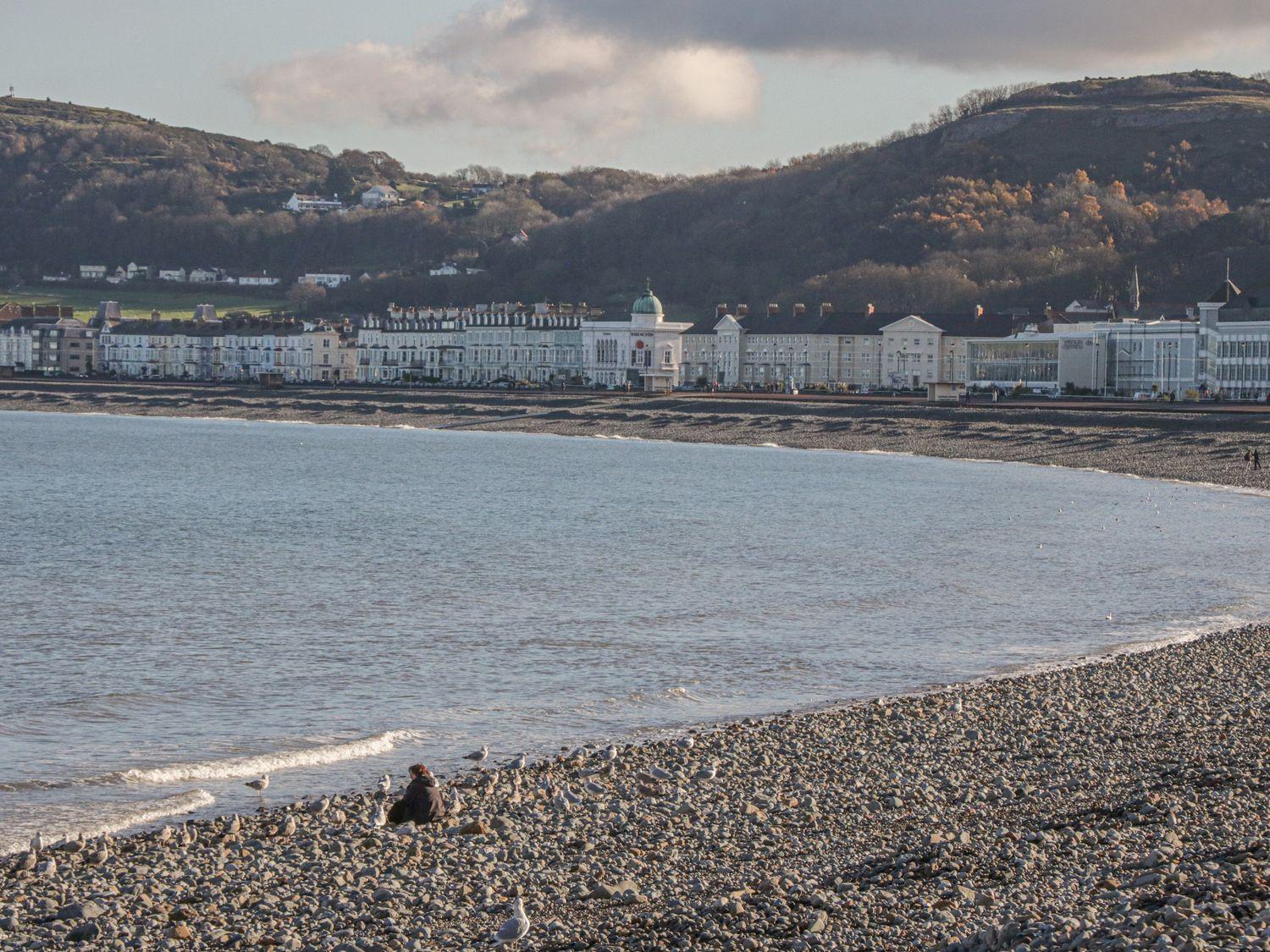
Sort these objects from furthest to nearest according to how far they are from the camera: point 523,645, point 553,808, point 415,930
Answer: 1. point 523,645
2. point 553,808
3. point 415,930

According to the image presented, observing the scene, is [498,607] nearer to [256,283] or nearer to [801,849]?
[801,849]

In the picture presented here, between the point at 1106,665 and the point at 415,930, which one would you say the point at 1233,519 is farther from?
the point at 415,930

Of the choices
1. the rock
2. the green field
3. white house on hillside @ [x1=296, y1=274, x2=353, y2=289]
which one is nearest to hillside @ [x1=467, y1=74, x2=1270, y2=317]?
white house on hillside @ [x1=296, y1=274, x2=353, y2=289]

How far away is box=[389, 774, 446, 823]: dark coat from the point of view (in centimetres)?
1020

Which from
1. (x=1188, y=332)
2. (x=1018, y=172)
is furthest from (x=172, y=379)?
(x=1018, y=172)

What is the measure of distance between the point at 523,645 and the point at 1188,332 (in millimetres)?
69821

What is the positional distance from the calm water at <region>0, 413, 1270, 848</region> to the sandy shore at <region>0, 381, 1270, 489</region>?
35.9 ft

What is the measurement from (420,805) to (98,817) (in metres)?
2.28

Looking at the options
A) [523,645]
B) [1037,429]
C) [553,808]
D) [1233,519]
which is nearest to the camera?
[553,808]

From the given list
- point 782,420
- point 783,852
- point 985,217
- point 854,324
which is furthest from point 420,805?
point 985,217

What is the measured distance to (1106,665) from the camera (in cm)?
1558

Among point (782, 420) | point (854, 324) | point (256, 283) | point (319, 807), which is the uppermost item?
point (256, 283)

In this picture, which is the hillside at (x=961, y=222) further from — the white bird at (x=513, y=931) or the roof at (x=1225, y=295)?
the white bird at (x=513, y=931)

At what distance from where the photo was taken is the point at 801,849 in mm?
9508
